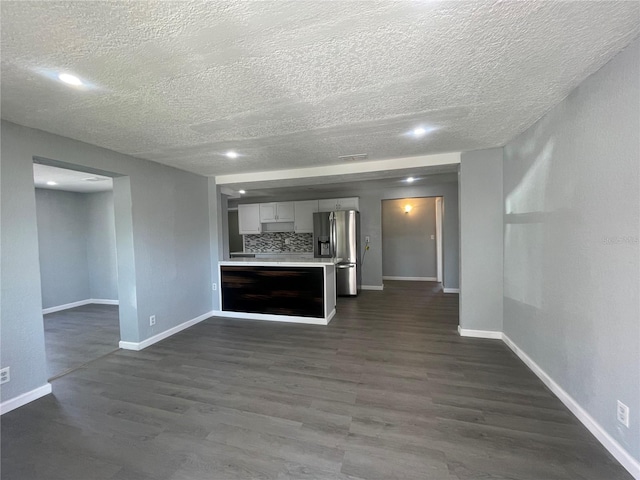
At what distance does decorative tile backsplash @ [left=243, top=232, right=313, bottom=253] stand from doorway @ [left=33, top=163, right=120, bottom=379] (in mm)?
2985

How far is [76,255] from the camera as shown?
512cm

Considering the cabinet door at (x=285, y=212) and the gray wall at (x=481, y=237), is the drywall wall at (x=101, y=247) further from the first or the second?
the gray wall at (x=481, y=237)

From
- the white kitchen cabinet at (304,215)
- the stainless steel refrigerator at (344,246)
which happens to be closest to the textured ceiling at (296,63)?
the stainless steel refrigerator at (344,246)

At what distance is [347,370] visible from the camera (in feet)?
8.20

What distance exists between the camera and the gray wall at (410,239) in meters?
7.19

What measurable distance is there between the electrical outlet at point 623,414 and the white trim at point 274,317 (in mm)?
2866

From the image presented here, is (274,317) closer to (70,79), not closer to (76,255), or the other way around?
(70,79)

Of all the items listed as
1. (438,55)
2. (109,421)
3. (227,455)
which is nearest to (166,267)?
(109,421)

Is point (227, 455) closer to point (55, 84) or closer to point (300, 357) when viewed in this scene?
point (300, 357)

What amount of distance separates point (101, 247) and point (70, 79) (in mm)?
4901

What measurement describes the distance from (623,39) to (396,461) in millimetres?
2586

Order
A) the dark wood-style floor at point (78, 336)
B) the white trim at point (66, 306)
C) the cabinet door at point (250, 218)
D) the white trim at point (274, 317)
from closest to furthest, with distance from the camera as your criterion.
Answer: the dark wood-style floor at point (78, 336)
the white trim at point (274, 317)
the white trim at point (66, 306)
the cabinet door at point (250, 218)

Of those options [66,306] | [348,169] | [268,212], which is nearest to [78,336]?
[66,306]

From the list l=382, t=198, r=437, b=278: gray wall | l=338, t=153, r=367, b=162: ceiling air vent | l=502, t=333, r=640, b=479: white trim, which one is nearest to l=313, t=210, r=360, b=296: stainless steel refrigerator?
l=382, t=198, r=437, b=278: gray wall
